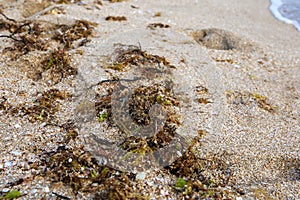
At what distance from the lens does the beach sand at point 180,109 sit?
2.04m

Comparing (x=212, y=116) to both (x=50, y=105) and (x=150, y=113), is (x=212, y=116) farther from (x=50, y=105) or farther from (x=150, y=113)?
(x=50, y=105)

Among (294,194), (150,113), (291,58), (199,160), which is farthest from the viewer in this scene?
(291,58)

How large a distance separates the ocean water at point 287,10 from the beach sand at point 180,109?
1228 millimetres

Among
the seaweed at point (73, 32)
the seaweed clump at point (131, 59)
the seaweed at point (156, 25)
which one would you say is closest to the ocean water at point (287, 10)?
the seaweed at point (156, 25)

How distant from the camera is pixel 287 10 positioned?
6602 mm

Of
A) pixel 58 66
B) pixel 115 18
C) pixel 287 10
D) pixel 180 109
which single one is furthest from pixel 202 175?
pixel 287 10

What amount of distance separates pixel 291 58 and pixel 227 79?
141 centimetres

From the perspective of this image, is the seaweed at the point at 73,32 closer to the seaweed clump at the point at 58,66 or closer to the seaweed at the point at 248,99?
the seaweed clump at the point at 58,66

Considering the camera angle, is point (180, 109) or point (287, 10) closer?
point (180, 109)

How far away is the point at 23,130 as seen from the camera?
7.89 feet

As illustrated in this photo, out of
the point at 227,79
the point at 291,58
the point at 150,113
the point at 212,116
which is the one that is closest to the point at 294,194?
the point at 212,116

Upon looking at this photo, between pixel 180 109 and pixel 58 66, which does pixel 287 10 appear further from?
pixel 58 66

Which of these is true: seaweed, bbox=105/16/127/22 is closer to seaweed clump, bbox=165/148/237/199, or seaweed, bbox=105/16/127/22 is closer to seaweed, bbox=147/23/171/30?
seaweed, bbox=147/23/171/30

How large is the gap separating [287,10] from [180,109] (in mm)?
5050
